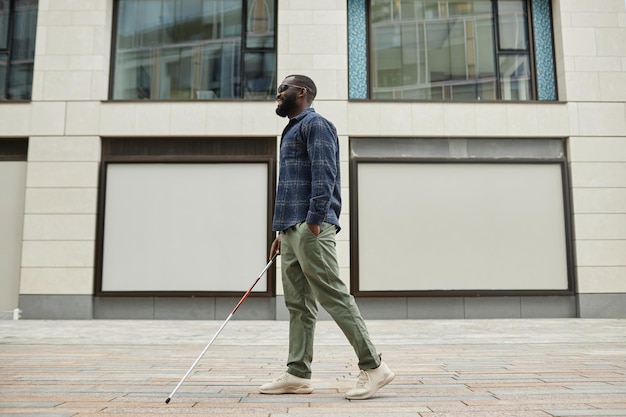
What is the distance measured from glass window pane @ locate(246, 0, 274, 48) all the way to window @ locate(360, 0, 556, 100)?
1.60 m

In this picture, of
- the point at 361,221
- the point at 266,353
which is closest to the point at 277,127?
the point at 361,221

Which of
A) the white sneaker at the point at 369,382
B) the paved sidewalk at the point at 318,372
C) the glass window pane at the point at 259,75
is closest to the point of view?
the paved sidewalk at the point at 318,372

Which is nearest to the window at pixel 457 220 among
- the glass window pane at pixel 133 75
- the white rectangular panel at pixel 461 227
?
the white rectangular panel at pixel 461 227

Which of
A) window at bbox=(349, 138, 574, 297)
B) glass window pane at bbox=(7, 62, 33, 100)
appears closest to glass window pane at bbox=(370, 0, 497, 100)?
window at bbox=(349, 138, 574, 297)

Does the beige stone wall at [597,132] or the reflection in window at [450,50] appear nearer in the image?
the beige stone wall at [597,132]

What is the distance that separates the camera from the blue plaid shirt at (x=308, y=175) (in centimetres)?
340

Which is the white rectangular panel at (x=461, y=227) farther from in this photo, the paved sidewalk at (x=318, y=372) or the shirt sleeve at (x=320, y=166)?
the shirt sleeve at (x=320, y=166)

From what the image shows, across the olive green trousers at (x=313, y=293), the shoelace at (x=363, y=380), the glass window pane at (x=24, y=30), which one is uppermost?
the glass window pane at (x=24, y=30)

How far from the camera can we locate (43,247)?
981 cm

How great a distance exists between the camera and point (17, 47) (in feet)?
35.1

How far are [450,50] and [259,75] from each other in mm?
3820

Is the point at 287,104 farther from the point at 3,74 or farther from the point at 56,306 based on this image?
the point at 3,74

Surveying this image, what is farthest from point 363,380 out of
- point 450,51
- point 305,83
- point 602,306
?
point 450,51

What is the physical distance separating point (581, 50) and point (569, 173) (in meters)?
2.38
